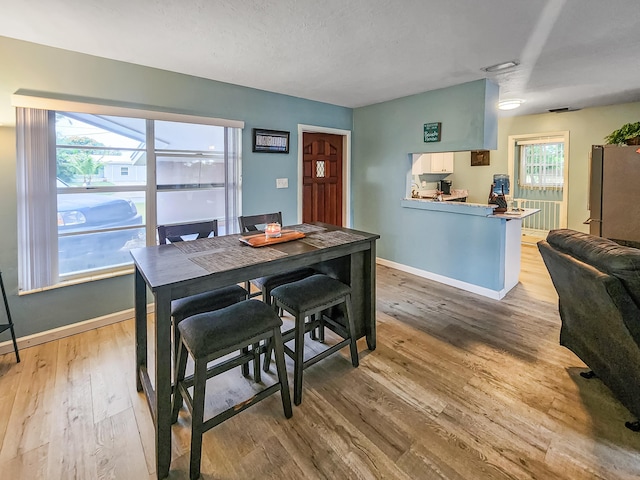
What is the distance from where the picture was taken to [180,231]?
241 cm

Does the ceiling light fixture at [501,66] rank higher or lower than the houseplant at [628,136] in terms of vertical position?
higher

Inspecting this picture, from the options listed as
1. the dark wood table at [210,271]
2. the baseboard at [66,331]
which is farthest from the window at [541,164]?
the baseboard at [66,331]

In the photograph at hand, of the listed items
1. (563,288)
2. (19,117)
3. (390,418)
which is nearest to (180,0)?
(19,117)

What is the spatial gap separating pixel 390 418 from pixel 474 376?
77cm

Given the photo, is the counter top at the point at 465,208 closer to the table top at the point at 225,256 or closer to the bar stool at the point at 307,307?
the table top at the point at 225,256

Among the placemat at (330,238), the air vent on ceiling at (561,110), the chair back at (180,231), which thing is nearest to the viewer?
the placemat at (330,238)

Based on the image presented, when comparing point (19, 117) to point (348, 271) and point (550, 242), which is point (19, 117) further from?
point (550, 242)

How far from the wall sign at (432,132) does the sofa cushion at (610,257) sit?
2.22 m

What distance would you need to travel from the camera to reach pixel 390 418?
1.80 m

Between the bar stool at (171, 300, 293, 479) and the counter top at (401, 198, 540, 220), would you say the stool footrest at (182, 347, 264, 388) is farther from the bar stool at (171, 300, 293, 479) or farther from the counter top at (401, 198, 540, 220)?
the counter top at (401, 198, 540, 220)

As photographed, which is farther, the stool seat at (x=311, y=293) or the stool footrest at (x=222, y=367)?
the stool seat at (x=311, y=293)

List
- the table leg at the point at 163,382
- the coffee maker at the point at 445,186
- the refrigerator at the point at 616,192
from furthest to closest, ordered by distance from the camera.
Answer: the coffee maker at the point at 445,186 < the refrigerator at the point at 616,192 < the table leg at the point at 163,382

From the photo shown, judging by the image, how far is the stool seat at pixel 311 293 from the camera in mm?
1968

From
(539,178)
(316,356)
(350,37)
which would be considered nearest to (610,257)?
(316,356)
